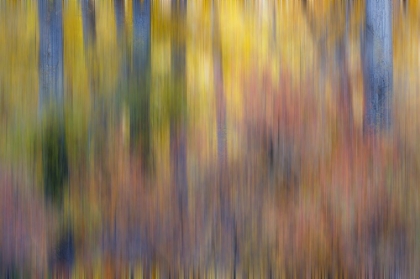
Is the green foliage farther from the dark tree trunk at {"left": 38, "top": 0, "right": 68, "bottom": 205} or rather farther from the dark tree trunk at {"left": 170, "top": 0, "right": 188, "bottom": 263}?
the dark tree trunk at {"left": 38, "top": 0, "right": 68, "bottom": 205}

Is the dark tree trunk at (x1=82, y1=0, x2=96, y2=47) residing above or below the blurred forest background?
above

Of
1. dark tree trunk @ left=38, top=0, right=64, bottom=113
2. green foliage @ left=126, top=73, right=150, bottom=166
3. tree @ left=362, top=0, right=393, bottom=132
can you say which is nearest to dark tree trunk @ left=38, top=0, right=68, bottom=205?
dark tree trunk @ left=38, top=0, right=64, bottom=113

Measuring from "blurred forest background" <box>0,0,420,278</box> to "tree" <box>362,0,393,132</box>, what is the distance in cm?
1

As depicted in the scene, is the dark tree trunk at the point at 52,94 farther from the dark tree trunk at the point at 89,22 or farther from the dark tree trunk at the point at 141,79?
the dark tree trunk at the point at 141,79

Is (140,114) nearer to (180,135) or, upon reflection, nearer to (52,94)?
(180,135)

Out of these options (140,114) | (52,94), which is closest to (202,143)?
(140,114)

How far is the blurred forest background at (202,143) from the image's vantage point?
121 centimetres

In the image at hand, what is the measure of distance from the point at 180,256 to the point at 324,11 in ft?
2.15

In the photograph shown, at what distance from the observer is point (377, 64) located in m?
1.22

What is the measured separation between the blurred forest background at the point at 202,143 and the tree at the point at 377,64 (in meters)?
0.01

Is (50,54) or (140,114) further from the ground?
(50,54)

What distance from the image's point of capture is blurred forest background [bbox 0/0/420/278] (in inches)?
47.5

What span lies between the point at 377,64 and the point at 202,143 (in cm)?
44

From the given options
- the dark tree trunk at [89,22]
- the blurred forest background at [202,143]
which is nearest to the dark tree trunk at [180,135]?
the blurred forest background at [202,143]
